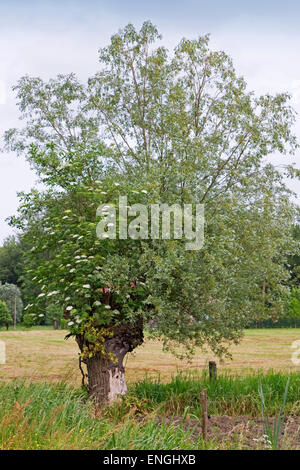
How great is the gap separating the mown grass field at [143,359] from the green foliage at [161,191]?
510 centimetres

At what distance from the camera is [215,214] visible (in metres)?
10.4

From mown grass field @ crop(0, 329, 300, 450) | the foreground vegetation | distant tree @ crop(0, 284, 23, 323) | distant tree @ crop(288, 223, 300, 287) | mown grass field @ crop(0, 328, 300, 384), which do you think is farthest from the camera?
distant tree @ crop(0, 284, 23, 323)

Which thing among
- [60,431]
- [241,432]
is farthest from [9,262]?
[241,432]

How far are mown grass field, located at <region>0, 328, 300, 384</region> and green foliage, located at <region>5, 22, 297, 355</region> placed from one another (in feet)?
16.7

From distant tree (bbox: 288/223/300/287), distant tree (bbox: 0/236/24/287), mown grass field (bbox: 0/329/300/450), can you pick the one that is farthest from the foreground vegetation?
distant tree (bbox: 0/236/24/287)

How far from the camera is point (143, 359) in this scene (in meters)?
22.9

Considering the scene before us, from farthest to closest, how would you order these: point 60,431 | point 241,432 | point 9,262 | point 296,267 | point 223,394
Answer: point 9,262 → point 296,267 → point 223,394 → point 241,432 → point 60,431

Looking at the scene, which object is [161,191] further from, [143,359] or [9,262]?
[9,262]

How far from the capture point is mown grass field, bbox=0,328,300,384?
17.5m

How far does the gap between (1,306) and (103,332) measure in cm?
3477

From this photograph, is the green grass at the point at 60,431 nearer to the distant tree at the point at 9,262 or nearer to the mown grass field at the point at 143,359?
the mown grass field at the point at 143,359

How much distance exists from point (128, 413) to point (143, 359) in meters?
14.6

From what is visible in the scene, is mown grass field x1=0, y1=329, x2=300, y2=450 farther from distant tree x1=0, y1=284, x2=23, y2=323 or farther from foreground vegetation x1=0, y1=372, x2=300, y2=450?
distant tree x1=0, y1=284, x2=23, y2=323
